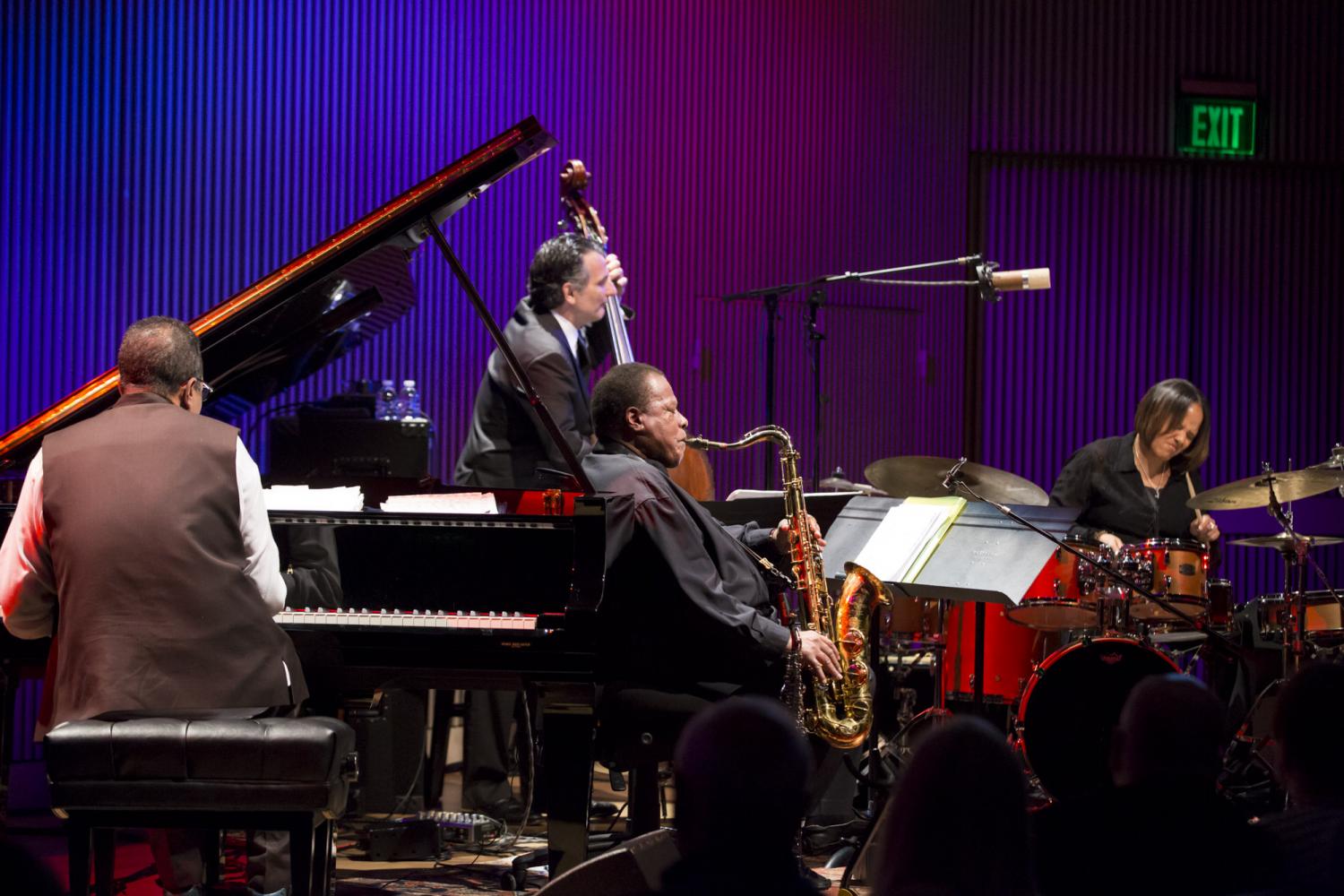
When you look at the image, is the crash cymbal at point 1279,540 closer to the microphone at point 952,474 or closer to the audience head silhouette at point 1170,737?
the microphone at point 952,474

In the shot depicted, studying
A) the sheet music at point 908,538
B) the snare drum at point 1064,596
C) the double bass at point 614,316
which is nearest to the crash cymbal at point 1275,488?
the snare drum at point 1064,596

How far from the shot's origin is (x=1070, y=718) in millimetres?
5355

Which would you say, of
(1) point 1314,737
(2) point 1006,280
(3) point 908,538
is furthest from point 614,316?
(1) point 1314,737

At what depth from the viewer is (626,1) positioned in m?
7.39

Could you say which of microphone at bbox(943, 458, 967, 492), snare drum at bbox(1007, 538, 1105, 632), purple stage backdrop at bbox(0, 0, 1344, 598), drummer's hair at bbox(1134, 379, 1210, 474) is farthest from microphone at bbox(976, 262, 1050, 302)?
purple stage backdrop at bbox(0, 0, 1344, 598)

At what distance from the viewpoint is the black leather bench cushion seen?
10.2ft

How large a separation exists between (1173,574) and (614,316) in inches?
93.1

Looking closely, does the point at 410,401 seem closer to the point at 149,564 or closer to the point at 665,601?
the point at 665,601

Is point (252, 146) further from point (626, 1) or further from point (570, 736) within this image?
point (570, 736)

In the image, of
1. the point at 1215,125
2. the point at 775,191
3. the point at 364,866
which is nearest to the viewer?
the point at 364,866

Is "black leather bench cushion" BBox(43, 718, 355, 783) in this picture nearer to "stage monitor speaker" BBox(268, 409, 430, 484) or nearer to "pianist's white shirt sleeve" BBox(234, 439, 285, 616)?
"pianist's white shirt sleeve" BBox(234, 439, 285, 616)

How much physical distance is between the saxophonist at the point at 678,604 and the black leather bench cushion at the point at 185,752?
887 millimetres

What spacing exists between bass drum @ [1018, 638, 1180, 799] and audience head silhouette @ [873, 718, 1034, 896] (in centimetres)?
371

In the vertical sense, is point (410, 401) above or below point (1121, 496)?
above
